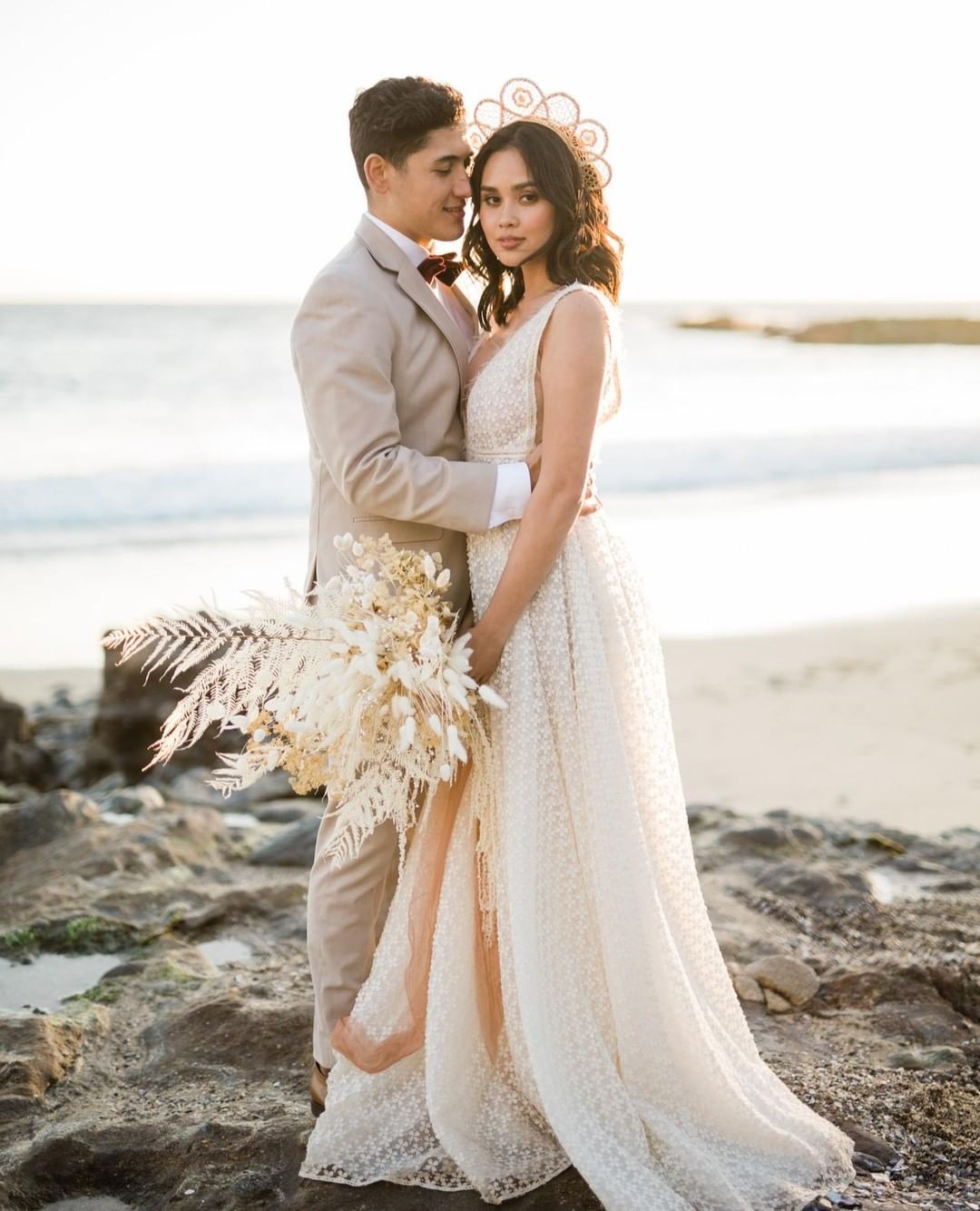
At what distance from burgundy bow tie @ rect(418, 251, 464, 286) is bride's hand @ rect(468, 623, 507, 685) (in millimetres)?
950

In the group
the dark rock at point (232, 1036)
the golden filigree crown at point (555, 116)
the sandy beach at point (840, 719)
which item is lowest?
the sandy beach at point (840, 719)

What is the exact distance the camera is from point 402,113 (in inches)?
131

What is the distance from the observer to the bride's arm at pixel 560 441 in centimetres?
305

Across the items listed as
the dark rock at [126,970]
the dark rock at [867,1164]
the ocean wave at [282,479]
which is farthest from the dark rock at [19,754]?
the ocean wave at [282,479]

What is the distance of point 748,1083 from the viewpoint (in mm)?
3174

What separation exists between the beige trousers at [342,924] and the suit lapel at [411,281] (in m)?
1.21

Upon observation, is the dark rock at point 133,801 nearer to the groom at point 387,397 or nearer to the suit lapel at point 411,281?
the groom at point 387,397

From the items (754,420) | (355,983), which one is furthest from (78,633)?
(754,420)

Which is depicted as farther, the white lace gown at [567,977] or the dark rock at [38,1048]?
the dark rock at [38,1048]

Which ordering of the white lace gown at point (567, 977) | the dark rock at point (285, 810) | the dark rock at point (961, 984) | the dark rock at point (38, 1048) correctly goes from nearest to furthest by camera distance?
the white lace gown at point (567, 977) → the dark rock at point (38, 1048) → the dark rock at point (961, 984) → the dark rock at point (285, 810)

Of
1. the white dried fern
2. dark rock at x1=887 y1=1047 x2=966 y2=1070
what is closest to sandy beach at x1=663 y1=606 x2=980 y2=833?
dark rock at x1=887 y1=1047 x2=966 y2=1070

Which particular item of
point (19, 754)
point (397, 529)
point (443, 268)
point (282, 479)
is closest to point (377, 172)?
point (443, 268)

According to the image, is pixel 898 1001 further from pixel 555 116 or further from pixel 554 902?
pixel 555 116

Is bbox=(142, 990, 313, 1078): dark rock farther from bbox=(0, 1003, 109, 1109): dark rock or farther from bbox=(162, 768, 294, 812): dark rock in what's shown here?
bbox=(162, 768, 294, 812): dark rock
